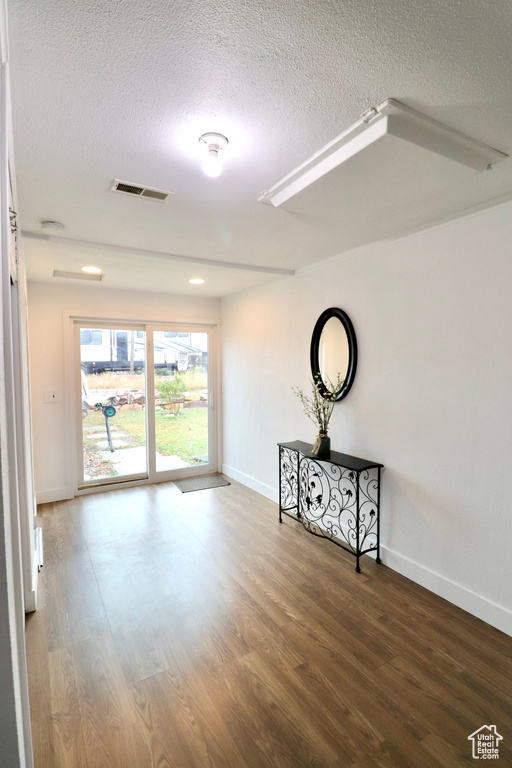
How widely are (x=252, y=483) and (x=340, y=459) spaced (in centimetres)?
183

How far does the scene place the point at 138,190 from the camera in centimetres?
206

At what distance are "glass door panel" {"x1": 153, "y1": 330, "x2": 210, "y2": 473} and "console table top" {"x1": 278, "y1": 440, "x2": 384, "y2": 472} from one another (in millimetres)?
1954

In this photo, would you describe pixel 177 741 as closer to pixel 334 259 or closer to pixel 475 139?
pixel 475 139

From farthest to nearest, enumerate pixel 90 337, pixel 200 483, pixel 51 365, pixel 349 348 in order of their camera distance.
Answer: pixel 200 483 → pixel 90 337 → pixel 51 365 → pixel 349 348

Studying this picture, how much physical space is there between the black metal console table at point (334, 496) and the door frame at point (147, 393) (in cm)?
156

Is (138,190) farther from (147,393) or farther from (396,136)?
(147,393)

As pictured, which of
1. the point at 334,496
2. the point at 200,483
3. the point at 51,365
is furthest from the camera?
the point at 200,483

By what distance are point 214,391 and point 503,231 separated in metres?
3.88

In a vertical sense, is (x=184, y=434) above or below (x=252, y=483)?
above

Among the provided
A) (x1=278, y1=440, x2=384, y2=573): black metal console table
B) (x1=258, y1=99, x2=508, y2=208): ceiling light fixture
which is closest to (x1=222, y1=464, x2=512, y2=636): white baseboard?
(x1=278, y1=440, x2=384, y2=573): black metal console table

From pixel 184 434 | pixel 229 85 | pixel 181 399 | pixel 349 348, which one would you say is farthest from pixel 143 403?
pixel 229 85

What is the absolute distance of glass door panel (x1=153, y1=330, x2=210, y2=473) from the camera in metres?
5.05

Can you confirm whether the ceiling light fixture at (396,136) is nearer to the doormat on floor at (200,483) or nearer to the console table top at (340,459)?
the console table top at (340,459)

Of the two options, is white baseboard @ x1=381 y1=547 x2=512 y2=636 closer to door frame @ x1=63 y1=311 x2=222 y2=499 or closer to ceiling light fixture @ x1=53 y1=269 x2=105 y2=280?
door frame @ x1=63 y1=311 x2=222 y2=499
